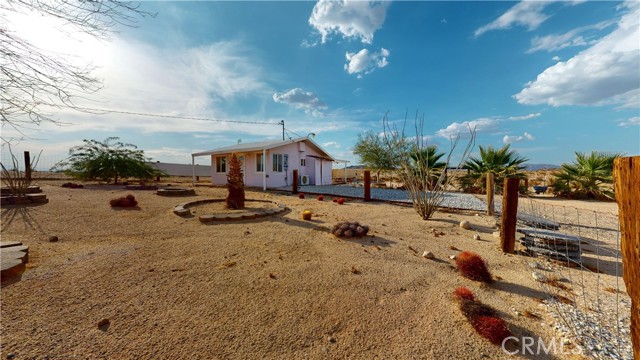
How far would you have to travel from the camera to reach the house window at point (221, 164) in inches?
611

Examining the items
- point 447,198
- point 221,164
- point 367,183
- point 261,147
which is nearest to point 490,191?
point 447,198

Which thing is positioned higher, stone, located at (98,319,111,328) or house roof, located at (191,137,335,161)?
house roof, located at (191,137,335,161)

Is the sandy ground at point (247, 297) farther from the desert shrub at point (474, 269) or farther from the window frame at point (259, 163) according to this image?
the window frame at point (259, 163)

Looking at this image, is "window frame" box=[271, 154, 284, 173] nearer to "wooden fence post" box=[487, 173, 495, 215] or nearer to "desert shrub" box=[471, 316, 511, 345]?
"wooden fence post" box=[487, 173, 495, 215]

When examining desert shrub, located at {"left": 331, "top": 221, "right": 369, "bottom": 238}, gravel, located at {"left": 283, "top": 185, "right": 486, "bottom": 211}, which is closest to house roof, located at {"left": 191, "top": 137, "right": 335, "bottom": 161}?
gravel, located at {"left": 283, "top": 185, "right": 486, "bottom": 211}

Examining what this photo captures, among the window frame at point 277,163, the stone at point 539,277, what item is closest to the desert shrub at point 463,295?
the stone at point 539,277

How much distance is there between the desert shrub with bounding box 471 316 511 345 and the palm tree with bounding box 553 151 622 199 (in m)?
11.6

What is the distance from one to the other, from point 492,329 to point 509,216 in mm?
2571

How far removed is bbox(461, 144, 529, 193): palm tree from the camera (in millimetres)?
9902

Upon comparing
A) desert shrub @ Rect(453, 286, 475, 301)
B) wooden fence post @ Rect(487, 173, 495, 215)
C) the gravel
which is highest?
wooden fence post @ Rect(487, 173, 495, 215)

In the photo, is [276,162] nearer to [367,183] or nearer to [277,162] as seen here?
[277,162]

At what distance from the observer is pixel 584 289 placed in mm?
2578

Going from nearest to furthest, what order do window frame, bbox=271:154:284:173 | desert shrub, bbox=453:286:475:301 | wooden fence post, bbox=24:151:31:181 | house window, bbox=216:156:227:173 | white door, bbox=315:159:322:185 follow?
desert shrub, bbox=453:286:475:301 < wooden fence post, bbox=24:151:31:181 < window frame, bbox=271:154:284:173 < house window, bbox=216:156:227:173 < white door, bbox=315:159:322:185

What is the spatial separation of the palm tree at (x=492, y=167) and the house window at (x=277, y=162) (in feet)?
33.3
